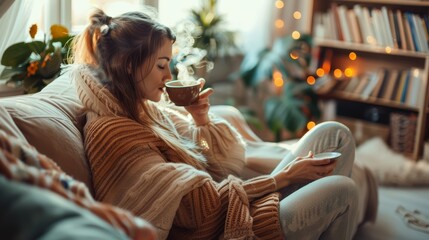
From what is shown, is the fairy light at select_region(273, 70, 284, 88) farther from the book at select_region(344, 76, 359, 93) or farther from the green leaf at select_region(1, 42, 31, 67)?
the green leaf at select_region(1, 42, 31, 67)

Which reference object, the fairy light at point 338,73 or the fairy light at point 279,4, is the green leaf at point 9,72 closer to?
the fairy light at point 279,4

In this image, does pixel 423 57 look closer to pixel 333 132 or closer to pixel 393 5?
pixel 393 5

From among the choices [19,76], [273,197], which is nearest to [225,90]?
[19,76]

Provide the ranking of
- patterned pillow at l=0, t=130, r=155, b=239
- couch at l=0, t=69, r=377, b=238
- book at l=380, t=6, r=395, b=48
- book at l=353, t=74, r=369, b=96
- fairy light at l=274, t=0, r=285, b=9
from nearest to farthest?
patterned pillow at l=0, t=130, r=155, b=239 < couch at l=0, t=69, r=377, b=238 < book at l=380, t=6, r=395, b=48 < book at l=353, t=74, r=369, b=96 < fairy light at l=274, t=0, r=285, b=9

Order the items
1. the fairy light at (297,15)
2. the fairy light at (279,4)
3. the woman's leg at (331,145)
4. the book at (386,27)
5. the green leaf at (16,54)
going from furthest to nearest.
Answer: the fairy light at (297,15) → the fairy light at (279,4) → the book at (386,27) → the green leaf at (16,54) → the woman's leg at (331,145)

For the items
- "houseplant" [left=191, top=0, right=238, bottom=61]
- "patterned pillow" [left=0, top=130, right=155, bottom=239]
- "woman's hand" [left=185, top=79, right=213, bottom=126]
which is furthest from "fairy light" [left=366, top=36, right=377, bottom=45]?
"patterned pillow" [left=0, top=130, right=155, bottom=239]

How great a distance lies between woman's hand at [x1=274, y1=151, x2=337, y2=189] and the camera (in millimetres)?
1752

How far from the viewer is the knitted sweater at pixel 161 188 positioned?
1.54 metres

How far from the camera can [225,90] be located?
3947 millimetres

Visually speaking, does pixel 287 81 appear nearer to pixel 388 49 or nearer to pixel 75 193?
pixel 388 49

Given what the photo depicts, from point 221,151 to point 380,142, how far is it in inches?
78.9

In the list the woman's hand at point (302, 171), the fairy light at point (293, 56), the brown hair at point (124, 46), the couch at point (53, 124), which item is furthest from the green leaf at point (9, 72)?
the fairy light at point (293, 56)

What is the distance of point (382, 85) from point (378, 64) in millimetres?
258

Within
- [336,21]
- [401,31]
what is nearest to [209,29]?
[336,21]
